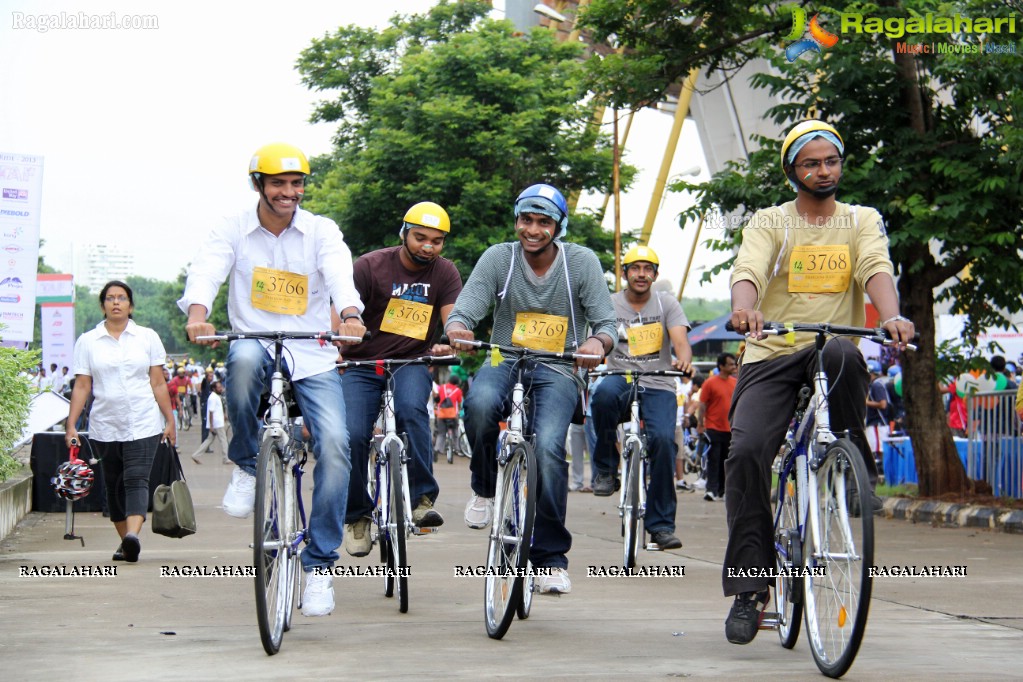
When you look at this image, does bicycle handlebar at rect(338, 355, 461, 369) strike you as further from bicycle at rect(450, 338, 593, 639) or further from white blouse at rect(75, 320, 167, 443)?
white blouse at rect(75, 320, 167, 443)

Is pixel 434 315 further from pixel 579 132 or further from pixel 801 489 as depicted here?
pixel 579 132

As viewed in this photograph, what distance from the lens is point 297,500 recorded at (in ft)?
21.0

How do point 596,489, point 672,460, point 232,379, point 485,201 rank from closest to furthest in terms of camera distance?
point 232,379 < point 672,460 < point 596,489 < point 485,201

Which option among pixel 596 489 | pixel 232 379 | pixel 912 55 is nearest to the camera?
pixel 232 379

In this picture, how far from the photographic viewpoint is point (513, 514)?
6.44 m

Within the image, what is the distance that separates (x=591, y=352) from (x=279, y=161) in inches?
63.4

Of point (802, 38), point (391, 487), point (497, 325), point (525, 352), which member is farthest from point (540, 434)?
point (802, 38)

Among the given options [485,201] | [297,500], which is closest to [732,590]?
[297,500]

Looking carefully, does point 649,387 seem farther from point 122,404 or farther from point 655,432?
point 122,404

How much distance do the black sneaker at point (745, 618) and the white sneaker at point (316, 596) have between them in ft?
5.94

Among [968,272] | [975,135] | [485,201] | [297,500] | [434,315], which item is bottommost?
[297,500]

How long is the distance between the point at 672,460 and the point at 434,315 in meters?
2.27

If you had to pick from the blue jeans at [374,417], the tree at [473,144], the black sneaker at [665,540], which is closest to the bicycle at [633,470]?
the black sneaker at [665,540]

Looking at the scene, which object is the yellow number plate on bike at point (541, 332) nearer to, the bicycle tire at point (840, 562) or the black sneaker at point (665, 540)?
the bicycle tire at point (840, 562)
